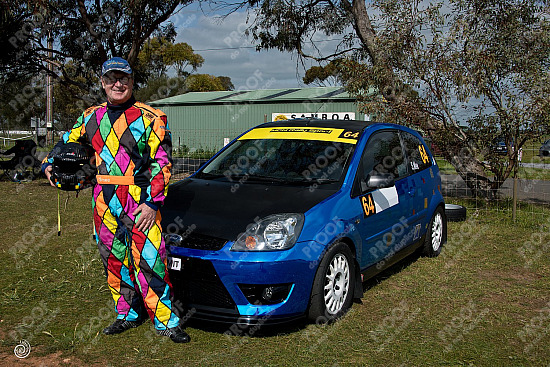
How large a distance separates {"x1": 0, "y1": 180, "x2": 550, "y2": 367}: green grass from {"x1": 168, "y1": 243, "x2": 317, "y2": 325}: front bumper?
256 millimetres

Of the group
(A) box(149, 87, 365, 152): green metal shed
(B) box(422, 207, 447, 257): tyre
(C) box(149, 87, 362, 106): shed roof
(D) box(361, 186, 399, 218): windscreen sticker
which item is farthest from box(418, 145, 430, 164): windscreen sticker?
(C) box(149, 87, 362, 106): shed roof

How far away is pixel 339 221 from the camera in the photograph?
4.33 meters

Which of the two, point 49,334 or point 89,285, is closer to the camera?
point 49,334

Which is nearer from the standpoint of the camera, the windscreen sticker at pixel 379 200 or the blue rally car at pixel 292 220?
the blue rally car at pixel 292 220

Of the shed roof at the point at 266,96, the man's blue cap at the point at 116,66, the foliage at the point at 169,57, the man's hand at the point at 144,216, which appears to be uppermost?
the foliage at the point at 169,57

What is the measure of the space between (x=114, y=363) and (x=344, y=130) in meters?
3.05

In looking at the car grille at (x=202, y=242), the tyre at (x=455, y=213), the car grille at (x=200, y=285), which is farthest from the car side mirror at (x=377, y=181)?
the tyre at (x=455, y=213)

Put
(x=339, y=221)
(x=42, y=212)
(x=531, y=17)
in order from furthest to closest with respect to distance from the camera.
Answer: (x=531, y=17), (x=42, y=212), (x=339, y=221)

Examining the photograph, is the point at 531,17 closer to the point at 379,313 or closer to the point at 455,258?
the point at 455,258

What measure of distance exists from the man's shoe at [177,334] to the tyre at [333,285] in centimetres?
96

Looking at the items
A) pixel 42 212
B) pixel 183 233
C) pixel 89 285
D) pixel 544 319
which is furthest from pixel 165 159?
pixel 42 212

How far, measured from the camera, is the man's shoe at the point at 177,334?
3.96 meters

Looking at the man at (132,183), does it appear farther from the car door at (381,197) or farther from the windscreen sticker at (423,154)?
the windscreen sticker at (423,154)

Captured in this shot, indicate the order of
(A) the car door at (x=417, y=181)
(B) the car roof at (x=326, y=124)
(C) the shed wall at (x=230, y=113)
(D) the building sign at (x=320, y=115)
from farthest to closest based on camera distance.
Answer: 1. (C) the shed wall at (x=230, y=113)
2. (D) the building sign at (x=320, y=115)
3. (A) the car door at (x=417, y=181)
4. (B) the car roof at (x=326, y=124)
